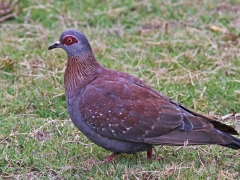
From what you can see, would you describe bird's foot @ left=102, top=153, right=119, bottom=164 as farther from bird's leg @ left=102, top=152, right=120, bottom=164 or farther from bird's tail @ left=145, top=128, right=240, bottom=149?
bird's tail @ left=145, top=128, right=240, bottom=149

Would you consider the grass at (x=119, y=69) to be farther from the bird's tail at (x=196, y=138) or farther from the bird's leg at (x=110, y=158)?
the bird's tail at (x=196, y=138)

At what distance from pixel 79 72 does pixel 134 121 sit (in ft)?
2.62

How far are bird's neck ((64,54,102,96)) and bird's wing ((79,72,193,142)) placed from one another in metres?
0.26

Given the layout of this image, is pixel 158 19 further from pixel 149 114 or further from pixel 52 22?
pixel 149 114

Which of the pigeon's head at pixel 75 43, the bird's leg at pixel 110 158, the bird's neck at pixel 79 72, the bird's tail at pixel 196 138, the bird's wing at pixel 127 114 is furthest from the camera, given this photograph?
the pigeon's head at pixel 75 43

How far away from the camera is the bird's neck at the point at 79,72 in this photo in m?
5.58

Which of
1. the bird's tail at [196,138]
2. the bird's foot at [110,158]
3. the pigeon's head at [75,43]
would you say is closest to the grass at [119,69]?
the bird's foot at [110,158]

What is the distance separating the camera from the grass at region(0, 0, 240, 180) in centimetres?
531

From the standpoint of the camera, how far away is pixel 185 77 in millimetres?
7328

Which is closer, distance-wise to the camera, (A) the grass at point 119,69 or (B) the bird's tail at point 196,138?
(B) the bird's tail at point 196,138

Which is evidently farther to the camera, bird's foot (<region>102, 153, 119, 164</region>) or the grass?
bird's foot (<region>102, 153, 119, 164</region>)

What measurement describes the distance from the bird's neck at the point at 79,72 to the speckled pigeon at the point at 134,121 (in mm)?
119

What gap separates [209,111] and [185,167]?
174 centimetres

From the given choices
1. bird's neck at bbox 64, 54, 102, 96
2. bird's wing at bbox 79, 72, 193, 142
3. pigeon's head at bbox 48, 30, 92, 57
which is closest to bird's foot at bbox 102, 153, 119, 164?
bird's wing at bbox 79, 72, 193, 142
